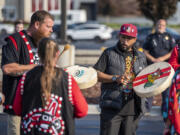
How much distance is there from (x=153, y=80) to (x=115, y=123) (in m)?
0.69

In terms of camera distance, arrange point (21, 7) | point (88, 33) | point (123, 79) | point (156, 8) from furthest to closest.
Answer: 1. point (21, 7)
2. point (156, 8)
3. point (88, 33)
4. point (123, 79)

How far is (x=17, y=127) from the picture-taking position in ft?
15.6

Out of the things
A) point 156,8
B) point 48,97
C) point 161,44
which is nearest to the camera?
point 48,97

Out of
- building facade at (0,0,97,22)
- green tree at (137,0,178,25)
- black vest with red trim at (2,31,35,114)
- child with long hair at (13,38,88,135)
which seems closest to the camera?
child with long hair at (13,38,88,135)

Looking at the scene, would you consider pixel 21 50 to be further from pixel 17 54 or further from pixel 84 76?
pixel 84 76

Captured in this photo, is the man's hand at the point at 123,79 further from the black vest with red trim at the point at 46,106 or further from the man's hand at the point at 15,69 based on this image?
the black vest with red trim at the point at 46,106

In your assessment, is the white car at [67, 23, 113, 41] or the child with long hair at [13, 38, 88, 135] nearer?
the child with long hair at [13, 38, 88, 135]

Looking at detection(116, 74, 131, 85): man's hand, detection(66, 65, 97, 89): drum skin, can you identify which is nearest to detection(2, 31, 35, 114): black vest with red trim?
detection(66, 65, 97, 89): drum skin

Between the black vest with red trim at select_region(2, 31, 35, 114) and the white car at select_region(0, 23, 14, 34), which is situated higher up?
the black vest with red trim at select_region(2, 31, 35, 114)

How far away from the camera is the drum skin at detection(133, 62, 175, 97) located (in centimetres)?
427

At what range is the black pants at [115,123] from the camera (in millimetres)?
4846

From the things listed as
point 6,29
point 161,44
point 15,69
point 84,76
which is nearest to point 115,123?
point 84,76

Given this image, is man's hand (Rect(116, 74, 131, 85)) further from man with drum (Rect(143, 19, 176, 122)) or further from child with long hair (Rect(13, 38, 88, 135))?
man with drum (Rect(143, 19, 176, 122))

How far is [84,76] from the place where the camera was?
4.66m
